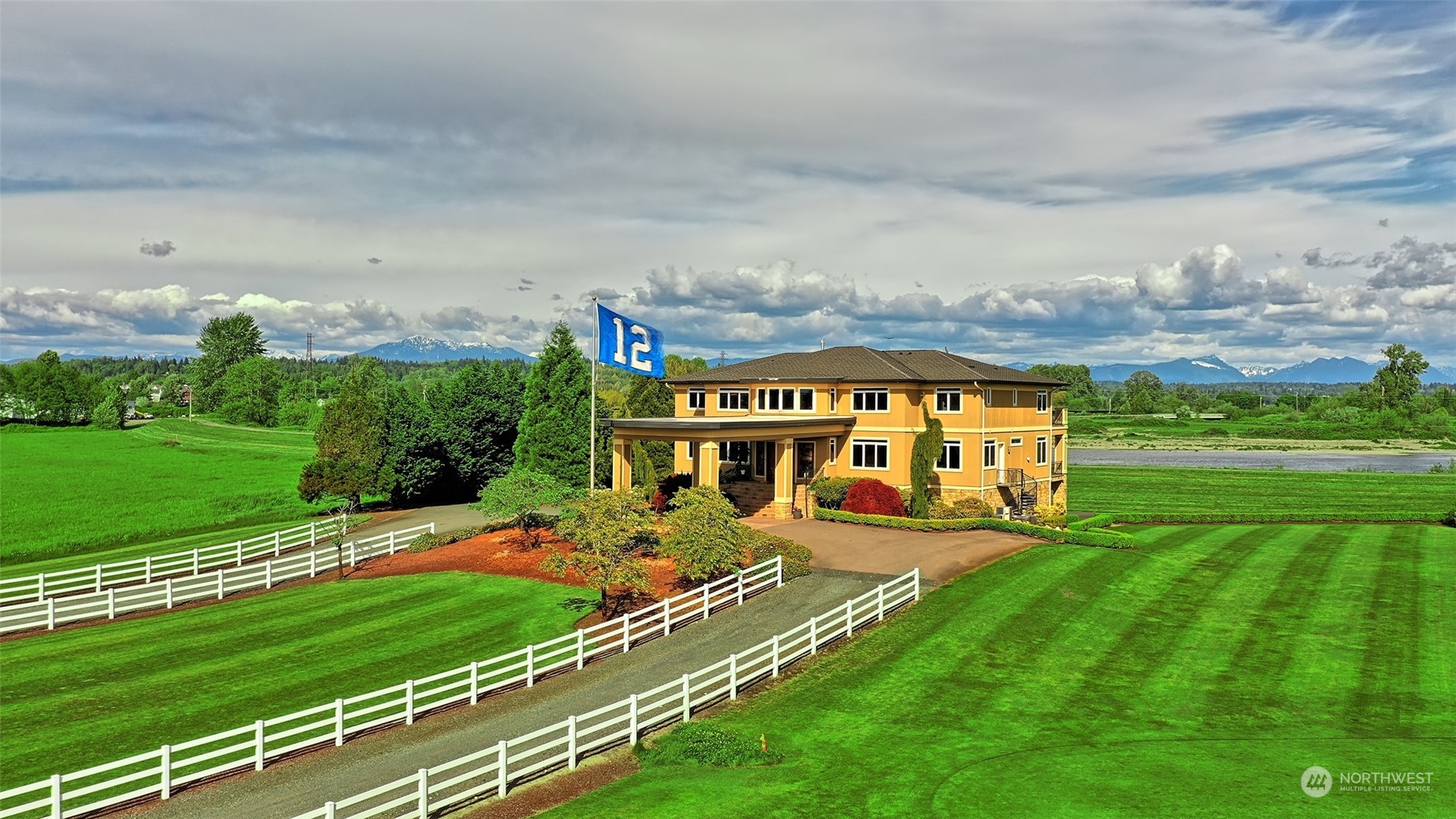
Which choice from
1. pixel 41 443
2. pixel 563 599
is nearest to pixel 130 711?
pixel 563 599

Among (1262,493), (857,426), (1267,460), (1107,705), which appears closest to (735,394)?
(857,426)

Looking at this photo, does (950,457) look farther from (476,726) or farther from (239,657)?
(239,657)

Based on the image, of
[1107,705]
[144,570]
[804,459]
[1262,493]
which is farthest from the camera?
[1262,493]

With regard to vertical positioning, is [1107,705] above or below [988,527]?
below

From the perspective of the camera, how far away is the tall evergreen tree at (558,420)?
5275 centimetres

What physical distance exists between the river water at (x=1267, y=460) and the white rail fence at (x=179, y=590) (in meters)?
95.7

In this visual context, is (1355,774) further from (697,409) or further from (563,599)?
(697,409)

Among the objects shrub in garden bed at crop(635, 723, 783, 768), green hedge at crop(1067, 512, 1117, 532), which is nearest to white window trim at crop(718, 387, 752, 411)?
green hedge at crop(1067, 512, 1117, 532)

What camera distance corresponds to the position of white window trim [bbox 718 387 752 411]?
169ft

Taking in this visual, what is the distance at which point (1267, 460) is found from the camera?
117 meters

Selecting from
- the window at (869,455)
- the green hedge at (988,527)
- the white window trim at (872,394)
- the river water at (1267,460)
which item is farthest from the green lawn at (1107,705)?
the river water at (1267,460)

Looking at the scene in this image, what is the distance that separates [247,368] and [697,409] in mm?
126456

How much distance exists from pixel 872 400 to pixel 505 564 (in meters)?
23.7

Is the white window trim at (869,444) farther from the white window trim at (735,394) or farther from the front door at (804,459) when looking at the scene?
the white window trim at (735,394)
